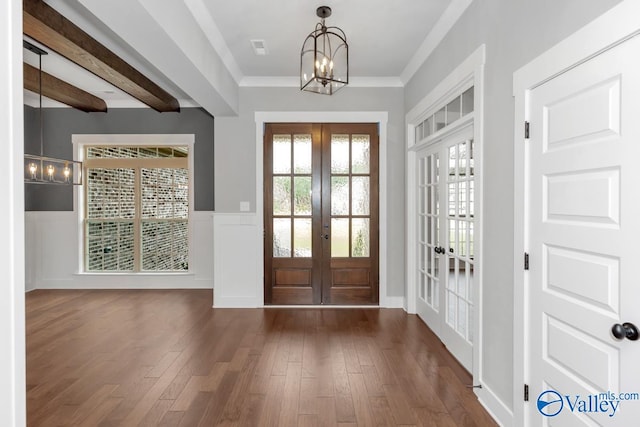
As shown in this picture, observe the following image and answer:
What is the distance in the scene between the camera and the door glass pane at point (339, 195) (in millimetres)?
4922

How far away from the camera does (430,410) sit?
2.48 meters

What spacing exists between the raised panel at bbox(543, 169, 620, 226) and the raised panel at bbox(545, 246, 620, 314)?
6.3 inches

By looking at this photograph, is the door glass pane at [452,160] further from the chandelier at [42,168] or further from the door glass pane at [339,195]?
the chandelier at [42,168]

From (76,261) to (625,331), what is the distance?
22.2 feet

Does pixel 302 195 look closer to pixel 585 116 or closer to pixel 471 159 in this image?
pixel 471 159

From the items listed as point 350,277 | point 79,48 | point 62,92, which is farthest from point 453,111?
point 62,92

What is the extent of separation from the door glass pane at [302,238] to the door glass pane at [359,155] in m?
0.93

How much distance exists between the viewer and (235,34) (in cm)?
361

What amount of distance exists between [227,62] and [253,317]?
2.89 meters

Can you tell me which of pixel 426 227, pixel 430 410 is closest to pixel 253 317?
pixel 426 227

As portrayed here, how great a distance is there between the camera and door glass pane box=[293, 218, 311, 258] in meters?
4.93

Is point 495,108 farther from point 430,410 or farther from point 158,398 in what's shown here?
point 158,398

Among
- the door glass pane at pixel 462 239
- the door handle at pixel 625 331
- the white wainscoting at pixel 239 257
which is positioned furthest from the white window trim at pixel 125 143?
the door handle at pixel 625 331

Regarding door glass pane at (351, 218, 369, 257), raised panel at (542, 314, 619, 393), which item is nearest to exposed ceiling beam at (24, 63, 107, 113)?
door glass pane at (351, 218, 369, 257)
